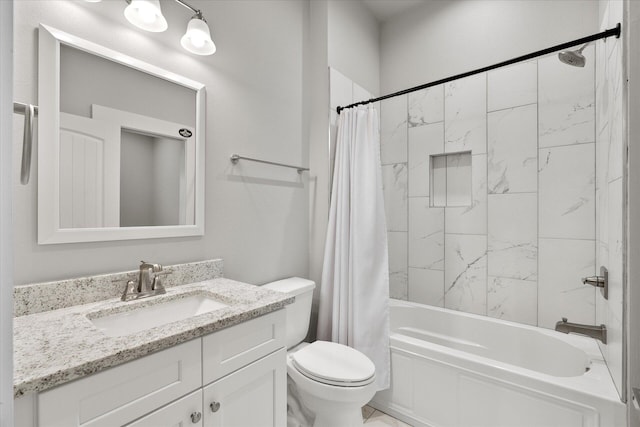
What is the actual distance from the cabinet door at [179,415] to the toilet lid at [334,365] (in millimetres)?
669

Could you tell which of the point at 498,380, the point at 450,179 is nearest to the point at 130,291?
the point at 498,380

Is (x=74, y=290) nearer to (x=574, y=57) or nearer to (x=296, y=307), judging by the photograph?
(x=296, y=307)

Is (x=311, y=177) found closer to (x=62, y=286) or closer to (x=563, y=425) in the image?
(x=62, y=286)

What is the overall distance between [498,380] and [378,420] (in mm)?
776

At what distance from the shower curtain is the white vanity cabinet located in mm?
838

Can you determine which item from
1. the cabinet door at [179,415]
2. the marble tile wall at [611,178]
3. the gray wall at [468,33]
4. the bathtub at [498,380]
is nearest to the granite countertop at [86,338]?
the cabinet door at [179,415]

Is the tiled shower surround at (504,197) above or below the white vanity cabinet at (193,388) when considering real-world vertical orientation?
above

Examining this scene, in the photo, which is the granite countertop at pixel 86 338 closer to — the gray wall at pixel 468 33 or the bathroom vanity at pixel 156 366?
the bathroom vanity at pixel 156 366

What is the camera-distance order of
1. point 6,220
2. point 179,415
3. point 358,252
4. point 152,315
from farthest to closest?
point 358,252 < point 152,315 < point 179,415 < point 6,220

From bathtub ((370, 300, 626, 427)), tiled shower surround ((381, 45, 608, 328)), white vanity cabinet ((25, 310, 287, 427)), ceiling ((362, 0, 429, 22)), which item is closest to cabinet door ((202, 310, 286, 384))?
white vanity cabinet ((25, 310, 287, 427))

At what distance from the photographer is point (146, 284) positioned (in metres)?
1.28

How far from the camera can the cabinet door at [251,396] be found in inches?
39.5

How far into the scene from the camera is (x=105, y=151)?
1264 millimetres

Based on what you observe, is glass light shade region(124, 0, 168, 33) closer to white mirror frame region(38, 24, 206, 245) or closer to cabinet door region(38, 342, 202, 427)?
white mirror frame region(38, 24, 206, 245)
